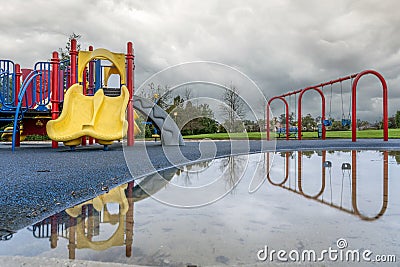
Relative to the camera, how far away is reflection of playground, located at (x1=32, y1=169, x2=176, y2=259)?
1.47 metres

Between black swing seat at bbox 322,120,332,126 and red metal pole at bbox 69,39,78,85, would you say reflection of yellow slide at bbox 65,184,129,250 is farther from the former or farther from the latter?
black swing seat at bbox 322,120,332,126

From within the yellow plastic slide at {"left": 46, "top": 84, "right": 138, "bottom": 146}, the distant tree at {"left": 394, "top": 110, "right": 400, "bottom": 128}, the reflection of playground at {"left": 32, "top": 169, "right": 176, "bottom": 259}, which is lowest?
the reflection of playground at {"left": 32, "top": 169, "right": 176, "bottom": 259}

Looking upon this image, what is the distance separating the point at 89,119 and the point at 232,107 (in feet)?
12.3

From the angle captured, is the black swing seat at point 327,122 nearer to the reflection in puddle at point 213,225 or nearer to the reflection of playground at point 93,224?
the reflection in puddle at point 213,225

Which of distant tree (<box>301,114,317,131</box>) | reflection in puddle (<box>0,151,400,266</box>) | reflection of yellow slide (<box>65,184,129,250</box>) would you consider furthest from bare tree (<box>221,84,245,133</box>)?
distant tree (<box>301,114,317,131</box>)

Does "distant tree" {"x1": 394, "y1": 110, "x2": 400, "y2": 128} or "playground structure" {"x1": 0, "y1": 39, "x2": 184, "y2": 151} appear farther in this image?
"distant tree" {"x1": 394, "y1": 110, "x2": 400, "y2": 128}

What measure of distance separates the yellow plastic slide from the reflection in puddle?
416cm

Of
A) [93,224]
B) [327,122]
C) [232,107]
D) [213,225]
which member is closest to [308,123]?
[327,122]

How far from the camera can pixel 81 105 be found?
283 inches

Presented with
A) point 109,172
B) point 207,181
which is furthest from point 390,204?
point 109,172

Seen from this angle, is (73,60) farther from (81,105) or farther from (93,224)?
(93,224)

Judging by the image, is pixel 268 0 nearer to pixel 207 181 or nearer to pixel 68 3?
pixel 68 3

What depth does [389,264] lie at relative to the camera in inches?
45.6

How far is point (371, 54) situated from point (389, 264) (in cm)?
1559
